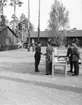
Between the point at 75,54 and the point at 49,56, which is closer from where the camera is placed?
the point at 75,54

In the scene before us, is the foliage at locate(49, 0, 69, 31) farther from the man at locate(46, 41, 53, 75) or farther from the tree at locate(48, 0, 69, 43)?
the man at locate(46, 41, 53, 75)

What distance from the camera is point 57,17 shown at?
43.7m

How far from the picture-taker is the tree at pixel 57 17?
43.5m

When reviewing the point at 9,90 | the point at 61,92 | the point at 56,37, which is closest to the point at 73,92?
the point at 61,92

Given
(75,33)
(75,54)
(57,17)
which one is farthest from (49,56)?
(75,33)

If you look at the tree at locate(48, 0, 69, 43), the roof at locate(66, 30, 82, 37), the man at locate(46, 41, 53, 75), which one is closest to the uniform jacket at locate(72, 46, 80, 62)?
the man at locate(46, 41, 53, 75)

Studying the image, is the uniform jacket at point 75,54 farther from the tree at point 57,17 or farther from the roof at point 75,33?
the roof at point 75,33

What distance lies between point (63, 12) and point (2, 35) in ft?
53.0

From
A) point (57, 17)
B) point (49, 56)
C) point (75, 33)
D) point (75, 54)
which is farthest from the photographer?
point (75, 33)

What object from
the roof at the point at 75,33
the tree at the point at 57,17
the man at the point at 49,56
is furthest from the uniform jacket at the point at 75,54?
the roof at the point at 75,33

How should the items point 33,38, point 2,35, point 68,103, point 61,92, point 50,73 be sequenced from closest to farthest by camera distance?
point 68,103 → point 61,92 → point 50,73 → point 2,35 → point 33,38

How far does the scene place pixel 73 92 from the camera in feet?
19.3

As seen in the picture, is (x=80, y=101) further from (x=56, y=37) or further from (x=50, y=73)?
(x=56, y=37)

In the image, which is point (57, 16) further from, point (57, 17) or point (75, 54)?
point (75, 54)
